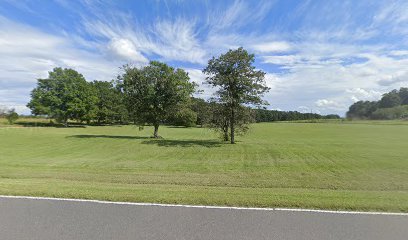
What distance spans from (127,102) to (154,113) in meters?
4.02

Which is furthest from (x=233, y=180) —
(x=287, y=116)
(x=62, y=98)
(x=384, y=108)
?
(x=287, y=116)

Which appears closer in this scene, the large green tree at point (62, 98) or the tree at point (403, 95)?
the large green tree at point (62, 98)

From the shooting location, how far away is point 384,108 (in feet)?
297

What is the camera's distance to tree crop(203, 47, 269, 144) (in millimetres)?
24156

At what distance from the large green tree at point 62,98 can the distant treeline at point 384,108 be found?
3335 inches

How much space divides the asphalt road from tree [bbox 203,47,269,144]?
1970 cm

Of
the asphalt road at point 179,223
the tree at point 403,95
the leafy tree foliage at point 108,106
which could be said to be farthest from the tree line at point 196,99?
the tree at point 403,95

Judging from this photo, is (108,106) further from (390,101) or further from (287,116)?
(390,101)

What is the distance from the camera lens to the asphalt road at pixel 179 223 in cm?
416

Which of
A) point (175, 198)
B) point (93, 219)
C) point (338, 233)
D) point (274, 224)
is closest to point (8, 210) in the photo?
point (93, 219)

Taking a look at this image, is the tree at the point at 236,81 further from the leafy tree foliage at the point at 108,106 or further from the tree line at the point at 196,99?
the leafy tree foliage at the point at 108,106

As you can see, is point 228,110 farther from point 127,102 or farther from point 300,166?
point 127,102

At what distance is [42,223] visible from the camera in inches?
181

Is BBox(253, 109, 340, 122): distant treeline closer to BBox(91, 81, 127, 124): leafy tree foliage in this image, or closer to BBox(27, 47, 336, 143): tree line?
BBox(91, 81, 127, 124): leafy tree foliage
